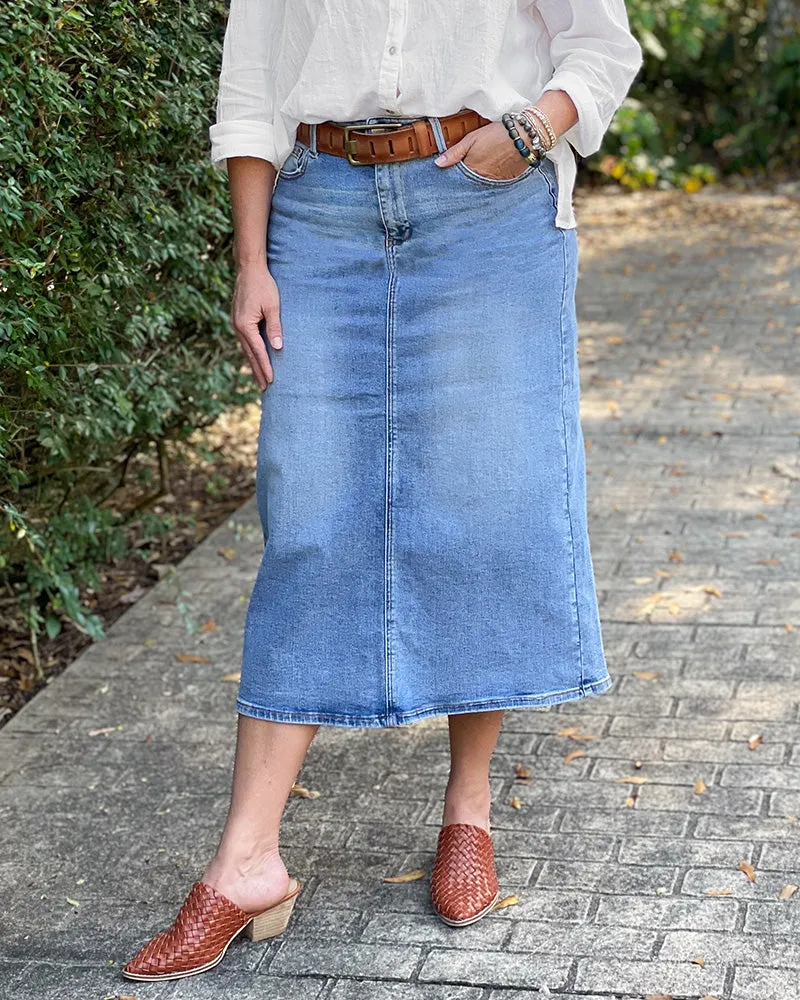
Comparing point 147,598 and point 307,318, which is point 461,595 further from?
point 147,598

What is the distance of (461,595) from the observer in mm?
2648

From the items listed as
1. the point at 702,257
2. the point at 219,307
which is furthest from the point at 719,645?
the point at 702,257

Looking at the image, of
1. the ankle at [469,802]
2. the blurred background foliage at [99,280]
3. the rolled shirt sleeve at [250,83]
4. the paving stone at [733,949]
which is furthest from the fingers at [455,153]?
the paving stone at [733,949]

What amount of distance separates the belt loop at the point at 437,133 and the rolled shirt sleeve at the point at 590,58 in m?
0.20

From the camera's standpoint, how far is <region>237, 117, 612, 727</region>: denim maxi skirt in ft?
8.36

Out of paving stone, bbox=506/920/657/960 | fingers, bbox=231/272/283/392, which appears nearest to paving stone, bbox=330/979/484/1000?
paving stone, bbox=506/920/657/960

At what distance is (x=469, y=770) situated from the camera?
113 inches

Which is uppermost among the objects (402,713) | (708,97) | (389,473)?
(389,473)

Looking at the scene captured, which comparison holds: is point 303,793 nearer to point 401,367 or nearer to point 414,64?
point 401,367

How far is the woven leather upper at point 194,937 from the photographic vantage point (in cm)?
258

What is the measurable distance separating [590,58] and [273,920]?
1.63m

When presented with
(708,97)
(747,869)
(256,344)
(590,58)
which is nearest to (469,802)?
(747,869)

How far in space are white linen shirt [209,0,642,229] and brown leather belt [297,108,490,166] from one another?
0.02 meters

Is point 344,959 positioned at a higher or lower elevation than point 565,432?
lower
